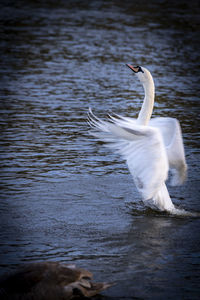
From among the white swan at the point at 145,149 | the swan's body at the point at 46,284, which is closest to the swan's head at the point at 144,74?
the white swan at the point at 145,149

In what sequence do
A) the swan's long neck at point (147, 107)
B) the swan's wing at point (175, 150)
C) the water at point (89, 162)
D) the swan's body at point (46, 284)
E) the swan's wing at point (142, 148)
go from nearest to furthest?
the swan's body at point (46, 284) → the water at point (89, 162) → the swan's wing at point (142, 148) → the swan's wing at point (175, 150) → the swan's long neck at point (147, 107)

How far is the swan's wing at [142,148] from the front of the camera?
749 centimetres

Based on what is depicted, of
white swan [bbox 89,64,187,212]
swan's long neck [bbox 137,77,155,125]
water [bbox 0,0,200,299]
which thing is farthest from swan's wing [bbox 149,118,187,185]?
water [bbox 0,0,200,299]

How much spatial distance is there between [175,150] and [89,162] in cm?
314

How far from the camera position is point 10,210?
8578mm

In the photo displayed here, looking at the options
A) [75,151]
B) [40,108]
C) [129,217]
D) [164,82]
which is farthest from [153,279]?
[164,82]

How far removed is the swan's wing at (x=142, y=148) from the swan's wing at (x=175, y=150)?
58 cm

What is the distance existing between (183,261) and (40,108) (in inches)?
331

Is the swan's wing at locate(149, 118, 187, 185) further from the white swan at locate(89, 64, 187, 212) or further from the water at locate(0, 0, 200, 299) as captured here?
the water at locate(0, 0, 200, 299)

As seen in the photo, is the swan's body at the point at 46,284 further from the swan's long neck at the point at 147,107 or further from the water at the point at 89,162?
the swan's long neck at the point at 147,107

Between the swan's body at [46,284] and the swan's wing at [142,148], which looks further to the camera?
the swan's wing at [142,148]

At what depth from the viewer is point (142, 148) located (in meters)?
7.60

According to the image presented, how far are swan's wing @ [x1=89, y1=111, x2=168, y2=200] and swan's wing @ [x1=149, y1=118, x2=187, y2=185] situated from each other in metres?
0.58

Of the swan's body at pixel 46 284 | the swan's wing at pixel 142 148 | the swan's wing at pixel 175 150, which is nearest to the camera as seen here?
the swan's body at pixel 46 284
